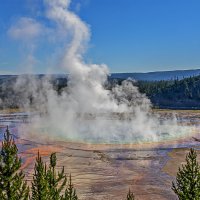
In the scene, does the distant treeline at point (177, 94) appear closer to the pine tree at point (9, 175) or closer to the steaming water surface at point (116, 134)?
the steaming water surface at point (116, 134)

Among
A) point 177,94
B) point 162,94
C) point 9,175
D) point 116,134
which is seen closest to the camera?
point 9,175

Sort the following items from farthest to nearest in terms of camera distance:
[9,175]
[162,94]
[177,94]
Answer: [162,94], [177,94], [9,175]

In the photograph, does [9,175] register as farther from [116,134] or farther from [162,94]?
[162,94]

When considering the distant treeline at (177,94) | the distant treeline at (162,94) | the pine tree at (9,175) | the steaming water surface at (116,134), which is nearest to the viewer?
the pine tree at (9,175)

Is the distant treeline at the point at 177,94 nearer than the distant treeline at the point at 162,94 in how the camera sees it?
Yes

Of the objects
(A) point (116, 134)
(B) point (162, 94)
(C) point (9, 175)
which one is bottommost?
(A) point (116, 134)

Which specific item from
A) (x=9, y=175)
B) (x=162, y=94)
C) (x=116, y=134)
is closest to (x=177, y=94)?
(x=162, y=94)

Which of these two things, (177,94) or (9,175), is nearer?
(9,175)

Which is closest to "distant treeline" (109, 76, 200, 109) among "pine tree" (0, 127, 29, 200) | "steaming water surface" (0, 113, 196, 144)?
"steaming water surface" (0, 113, 196, 144)

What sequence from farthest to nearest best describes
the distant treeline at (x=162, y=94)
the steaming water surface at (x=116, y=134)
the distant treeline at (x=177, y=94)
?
the distant treeline at (x=162, y=94), the distant treeline at (x=177, y=94), the steaming water surface at (x=116, y=134)

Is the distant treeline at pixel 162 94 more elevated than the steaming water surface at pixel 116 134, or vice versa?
the distant treeline at pixel 162 94

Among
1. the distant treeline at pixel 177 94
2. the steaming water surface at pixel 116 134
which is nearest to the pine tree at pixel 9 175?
the steaming water surface at pixel 116 134

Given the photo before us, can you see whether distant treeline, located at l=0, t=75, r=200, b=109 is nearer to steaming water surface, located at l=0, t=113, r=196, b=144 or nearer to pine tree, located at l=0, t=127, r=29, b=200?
steaming water surface, located at l=0, t=113, r=196, b=144

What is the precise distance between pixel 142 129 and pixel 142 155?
2321 centimetres
